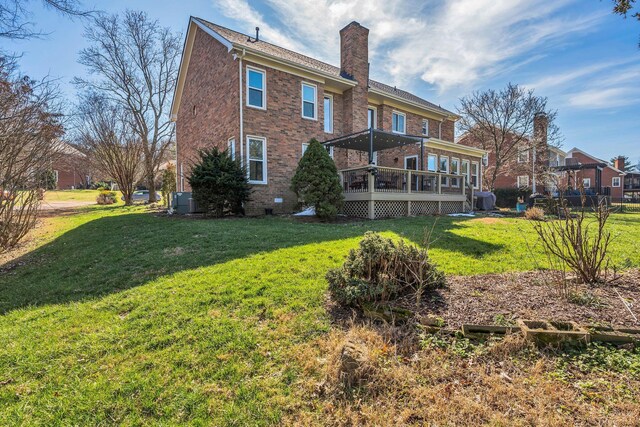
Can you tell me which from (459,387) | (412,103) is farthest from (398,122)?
(459,387)

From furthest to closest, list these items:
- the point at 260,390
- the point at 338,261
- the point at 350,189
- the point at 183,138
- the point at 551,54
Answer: the point at 183,138 → the point at 350,189 → the point at 551,54 → the point at 338,261 → the point at 260,390

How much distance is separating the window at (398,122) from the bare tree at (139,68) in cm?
1629

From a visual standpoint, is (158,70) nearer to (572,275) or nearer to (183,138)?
(183,138)

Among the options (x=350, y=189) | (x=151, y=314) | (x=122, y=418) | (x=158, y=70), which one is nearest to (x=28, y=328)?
(x=151, y=314)

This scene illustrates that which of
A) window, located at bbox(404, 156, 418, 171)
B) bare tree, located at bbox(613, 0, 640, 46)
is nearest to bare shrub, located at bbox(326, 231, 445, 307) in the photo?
bare tree, located at bbox(613, 0, 640, 46)

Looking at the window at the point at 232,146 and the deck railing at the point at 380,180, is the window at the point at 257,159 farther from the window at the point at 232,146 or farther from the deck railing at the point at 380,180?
the deck railing at the point at 380,180

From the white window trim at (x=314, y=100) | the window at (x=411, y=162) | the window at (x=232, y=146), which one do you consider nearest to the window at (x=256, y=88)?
the window at (x=232, y=146)

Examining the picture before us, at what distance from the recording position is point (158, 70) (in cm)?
2222

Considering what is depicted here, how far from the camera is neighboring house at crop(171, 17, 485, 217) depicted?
480 inches

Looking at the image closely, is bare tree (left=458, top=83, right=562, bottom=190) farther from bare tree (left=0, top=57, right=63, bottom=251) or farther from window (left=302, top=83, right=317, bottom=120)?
bare tree (left=0, top=57, right=63, bottom=251)

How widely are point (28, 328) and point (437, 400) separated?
445 centimetres

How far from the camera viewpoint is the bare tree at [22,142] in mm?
6938

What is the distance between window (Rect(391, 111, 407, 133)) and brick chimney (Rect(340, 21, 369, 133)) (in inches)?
114

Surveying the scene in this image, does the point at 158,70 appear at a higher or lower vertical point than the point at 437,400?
higher
